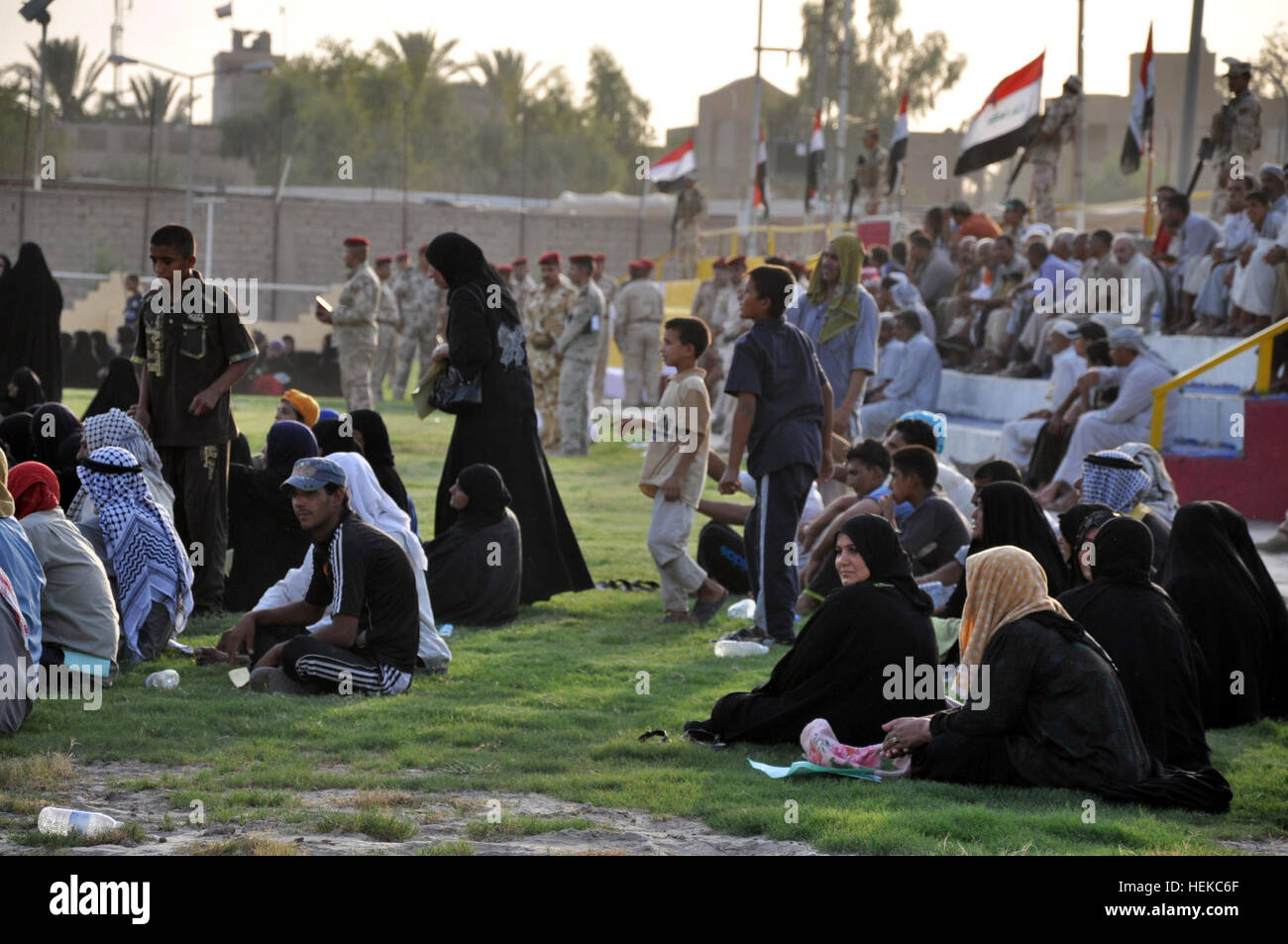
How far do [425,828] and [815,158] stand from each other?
23.4m

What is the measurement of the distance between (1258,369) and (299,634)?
7894 mm

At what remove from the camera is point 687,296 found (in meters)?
27.3

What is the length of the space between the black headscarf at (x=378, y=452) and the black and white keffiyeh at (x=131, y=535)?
1.34 metres

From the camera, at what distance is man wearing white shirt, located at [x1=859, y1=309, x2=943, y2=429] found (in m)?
14.1

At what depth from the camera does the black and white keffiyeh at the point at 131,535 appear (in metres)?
7.02

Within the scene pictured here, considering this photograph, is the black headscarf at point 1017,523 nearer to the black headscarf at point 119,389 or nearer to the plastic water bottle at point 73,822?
the plastic water bottle at point 73,822

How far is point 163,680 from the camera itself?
6.63 metres

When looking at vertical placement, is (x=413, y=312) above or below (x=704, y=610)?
above

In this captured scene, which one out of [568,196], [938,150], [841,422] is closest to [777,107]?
[938,150]

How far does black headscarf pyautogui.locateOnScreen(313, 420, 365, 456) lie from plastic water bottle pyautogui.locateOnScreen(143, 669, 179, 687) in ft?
6.33

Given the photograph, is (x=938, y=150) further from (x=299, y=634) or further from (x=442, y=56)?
(x=299, y=634)

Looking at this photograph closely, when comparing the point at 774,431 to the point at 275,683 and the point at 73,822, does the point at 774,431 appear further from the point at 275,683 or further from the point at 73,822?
the point at 73,822

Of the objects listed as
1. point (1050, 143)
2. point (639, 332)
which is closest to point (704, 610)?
point (639, 332)

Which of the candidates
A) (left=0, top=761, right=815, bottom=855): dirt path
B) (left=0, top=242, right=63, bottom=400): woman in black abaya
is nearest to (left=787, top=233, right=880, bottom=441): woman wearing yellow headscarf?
(left=0, top=761, right=815, bottom=855): dirt path
